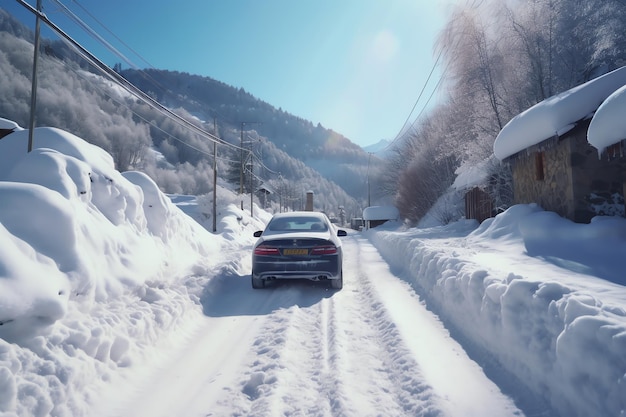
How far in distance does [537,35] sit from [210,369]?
15698mm

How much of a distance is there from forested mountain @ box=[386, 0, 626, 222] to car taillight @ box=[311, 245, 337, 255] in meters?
9.87

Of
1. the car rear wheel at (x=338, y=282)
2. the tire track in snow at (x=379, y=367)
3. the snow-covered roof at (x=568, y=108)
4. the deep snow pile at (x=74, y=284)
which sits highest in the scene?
the snow-covered roof at (x=568, y=108)

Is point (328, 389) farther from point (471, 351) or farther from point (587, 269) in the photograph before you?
point (587, 269)

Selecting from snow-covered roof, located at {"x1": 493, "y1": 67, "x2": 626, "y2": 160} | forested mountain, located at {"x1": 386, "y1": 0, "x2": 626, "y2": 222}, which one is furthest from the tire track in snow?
forested mountain, located at {"x1": 386, "y1": 0, "x2": 626, "y2": 222}

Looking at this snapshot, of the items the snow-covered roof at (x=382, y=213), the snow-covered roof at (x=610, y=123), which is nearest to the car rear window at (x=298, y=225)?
the snow-covered roof at (x=610, y=123)

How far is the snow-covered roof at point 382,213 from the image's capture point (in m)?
46.5

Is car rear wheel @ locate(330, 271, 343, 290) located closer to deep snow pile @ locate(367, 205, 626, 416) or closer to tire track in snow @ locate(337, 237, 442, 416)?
tire track in snow @ locate(337, 237, 442, 416)

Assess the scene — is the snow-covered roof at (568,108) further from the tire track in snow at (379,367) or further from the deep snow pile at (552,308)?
the tire track in snow at (379,367)

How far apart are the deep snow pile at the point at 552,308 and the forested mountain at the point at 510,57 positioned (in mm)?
7460

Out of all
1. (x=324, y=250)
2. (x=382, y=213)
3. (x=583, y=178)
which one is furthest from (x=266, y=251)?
(x=382, y=213)

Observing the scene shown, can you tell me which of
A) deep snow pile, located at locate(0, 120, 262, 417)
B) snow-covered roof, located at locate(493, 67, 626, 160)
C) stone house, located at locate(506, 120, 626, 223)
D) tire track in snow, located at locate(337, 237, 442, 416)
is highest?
snow-covered roof, located at locate(493, 67, 626, 160)

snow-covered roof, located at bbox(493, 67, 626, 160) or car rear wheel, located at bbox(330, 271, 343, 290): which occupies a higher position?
snow-covered roof, located at bbox(493, 67, 626, 160)

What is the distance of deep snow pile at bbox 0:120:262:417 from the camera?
268 cm

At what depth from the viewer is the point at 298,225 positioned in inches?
308
